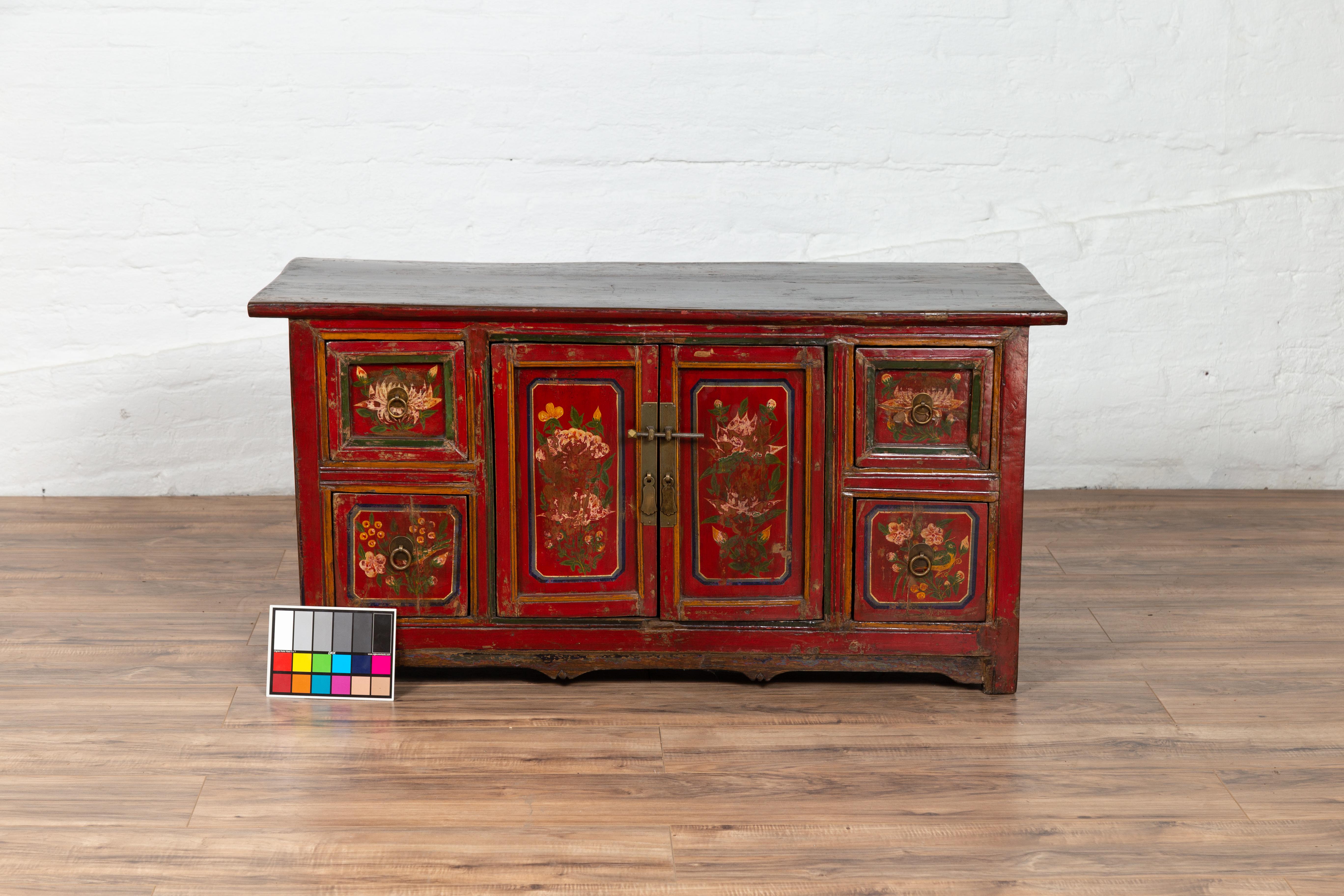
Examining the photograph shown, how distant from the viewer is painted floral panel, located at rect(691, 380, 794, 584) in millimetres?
3049

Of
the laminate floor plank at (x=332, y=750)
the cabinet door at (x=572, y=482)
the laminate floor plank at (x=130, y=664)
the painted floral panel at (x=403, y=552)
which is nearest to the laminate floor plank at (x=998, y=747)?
the laminate floor plank at (x=332, y=750)

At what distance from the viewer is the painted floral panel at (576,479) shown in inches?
120

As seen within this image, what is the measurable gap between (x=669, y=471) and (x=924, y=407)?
0.56 metres

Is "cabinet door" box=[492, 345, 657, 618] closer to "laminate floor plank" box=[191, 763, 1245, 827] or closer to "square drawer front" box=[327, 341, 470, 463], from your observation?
"square drawer front" box=[327, 341, 470, 463]

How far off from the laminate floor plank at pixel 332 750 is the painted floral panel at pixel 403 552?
322mm

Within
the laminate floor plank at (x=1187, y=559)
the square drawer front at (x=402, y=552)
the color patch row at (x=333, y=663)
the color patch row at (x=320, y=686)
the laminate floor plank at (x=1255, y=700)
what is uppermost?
the square drawer front at (x=402, y=552)

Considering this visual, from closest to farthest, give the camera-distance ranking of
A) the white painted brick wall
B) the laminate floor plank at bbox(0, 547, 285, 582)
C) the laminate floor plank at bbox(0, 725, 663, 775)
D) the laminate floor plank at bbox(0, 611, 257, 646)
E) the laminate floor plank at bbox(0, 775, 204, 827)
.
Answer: the laminate floor plank at bbox(0, 775, 204, 827), the laminate floor plank at bbox(0, 725, 663, 775), the laminate floor plank at bbox(0, 611, 257, 646), the laminate floor plank at bbox(0, 547, 285, 582), the white painted brick wall

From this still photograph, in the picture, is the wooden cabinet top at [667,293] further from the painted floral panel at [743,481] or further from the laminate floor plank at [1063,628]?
the laminate floor plank at [1063,628]

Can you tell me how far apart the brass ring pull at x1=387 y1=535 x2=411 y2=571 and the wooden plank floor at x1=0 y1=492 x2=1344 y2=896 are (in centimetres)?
28

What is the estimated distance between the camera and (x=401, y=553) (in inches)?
123

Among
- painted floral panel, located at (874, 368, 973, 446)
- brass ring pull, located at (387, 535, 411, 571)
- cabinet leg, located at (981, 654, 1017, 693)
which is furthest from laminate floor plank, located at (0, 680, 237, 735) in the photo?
cabinet leg, located at (981, 654, 1017, 693)

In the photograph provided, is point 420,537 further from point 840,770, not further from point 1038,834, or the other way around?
point 1038,834

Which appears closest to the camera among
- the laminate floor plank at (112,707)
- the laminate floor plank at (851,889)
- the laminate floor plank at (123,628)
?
the laminate floor plank at (851,889)

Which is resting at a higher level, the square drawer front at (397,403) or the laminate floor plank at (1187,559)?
the square drawer front at (397,403)
